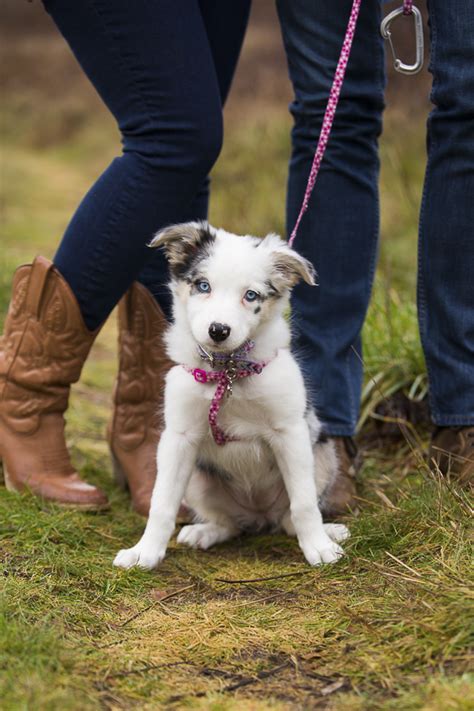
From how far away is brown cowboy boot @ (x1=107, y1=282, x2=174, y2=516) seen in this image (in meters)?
3.42

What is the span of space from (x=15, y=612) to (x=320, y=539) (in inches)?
39.4

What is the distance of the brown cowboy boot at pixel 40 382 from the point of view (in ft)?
10.3

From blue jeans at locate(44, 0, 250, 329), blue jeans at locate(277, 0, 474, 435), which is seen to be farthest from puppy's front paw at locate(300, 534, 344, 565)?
blue jeans at locate(44, 0, 250, 329)

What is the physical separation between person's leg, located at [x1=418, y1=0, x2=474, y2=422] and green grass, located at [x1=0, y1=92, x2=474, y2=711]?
0.37m

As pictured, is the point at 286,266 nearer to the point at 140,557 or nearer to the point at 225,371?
the point at 225,371

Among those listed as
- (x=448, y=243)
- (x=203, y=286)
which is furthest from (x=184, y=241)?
(x=448, y=243)

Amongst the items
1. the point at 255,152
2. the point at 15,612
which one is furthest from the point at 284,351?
the point at 255,152

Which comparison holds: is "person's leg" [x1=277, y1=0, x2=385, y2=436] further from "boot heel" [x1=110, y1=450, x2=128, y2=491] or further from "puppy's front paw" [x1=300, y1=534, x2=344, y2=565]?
"boot heel" [x1=110, y1=450, x2=128, y2=491]

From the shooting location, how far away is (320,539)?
9.21 ft

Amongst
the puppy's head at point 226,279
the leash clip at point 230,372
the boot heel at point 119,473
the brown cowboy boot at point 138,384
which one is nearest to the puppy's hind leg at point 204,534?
the brown cowboy boot at point 138,384

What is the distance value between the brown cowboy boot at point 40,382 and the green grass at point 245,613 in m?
0.12

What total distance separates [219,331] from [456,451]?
1.06 m

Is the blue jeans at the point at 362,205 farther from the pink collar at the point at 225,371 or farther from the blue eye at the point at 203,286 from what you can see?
the blue eye at the point at 203,286

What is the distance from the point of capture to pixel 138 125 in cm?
287
